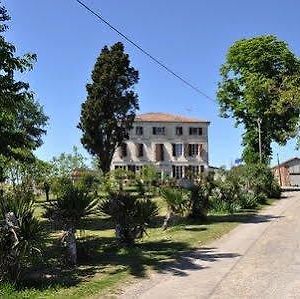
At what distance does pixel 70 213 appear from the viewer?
568 inches

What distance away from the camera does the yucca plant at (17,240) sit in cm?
1181

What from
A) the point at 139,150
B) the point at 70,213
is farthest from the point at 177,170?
the point at 70,213

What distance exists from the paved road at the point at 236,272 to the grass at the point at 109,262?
284mm

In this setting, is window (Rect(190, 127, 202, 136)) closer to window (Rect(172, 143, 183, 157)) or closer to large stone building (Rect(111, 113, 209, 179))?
large stone building (Rect(111, 113, 209, 179))

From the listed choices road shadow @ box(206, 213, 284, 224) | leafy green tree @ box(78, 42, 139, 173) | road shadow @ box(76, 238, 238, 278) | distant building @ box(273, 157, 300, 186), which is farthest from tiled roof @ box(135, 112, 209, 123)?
road shadow @ box(76, 238, 238, 278)

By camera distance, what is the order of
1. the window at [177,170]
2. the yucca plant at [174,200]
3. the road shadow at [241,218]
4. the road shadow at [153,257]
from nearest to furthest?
the road shadow at [153,257] < the yucca plant at [174,200] < the road shadow at [241,218] < the window at [177,170]

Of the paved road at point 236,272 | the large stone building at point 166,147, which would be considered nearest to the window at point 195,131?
the large stone building at point 166,147

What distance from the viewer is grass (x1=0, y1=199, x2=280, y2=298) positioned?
37.5ft

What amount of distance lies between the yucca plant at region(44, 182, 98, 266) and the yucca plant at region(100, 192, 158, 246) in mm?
3300

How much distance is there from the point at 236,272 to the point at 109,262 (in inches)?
141

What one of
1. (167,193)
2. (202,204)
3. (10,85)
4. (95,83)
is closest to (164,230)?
(167,193)

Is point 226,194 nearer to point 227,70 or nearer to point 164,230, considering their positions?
point 164,230

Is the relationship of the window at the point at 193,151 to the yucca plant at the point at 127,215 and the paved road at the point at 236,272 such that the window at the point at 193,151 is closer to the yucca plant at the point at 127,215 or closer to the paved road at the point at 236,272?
the paved road at the point at 236,272

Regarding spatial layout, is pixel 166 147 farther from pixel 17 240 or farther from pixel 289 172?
pixel 17 240
